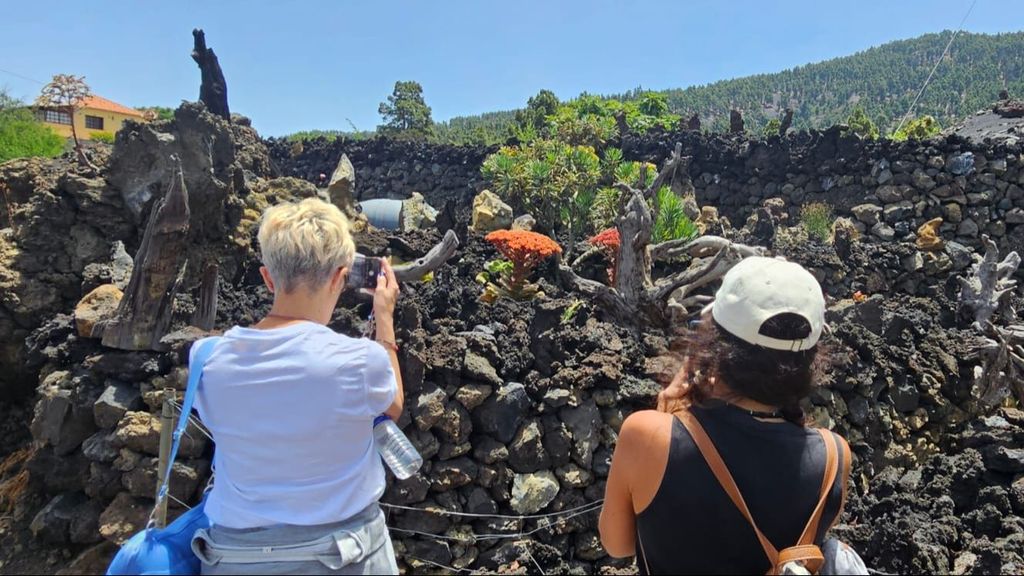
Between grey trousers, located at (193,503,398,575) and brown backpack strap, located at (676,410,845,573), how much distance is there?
84 cm

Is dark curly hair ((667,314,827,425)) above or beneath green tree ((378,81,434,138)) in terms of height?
beneath

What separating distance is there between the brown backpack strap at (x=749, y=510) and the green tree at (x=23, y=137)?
79.2 feet

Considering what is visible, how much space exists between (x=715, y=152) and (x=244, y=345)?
15.5 metres

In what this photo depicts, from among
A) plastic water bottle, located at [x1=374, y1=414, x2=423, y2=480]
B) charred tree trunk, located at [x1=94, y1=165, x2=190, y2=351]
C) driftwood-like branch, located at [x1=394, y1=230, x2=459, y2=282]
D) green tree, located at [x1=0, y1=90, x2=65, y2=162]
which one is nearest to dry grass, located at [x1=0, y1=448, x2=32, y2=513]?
charred tree trunk, located at [x1=94, y1=165, x2=190, y2=351]

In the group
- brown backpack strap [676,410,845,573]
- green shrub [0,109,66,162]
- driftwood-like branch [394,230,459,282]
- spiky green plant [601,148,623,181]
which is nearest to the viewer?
A: brown backpack strap [676,410,845,573]

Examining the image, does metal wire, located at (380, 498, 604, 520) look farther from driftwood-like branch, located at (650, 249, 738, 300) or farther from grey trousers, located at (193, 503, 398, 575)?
grey trousers, located at (193, 503, 398, 575)

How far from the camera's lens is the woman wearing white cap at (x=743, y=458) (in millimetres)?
1469

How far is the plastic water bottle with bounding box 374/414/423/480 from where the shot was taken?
5.83ft

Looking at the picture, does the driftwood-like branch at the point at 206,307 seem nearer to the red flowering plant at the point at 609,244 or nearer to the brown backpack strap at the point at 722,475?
the red flowering plant at the point at 609,244

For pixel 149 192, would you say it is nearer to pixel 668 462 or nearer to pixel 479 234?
pixel 479 234

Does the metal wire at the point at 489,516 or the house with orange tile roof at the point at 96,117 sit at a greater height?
the house with orange tile roof at the point at 96,117

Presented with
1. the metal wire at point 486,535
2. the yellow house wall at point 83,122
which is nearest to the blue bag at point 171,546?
the metal wire at point 486,535

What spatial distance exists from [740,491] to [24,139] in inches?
1090

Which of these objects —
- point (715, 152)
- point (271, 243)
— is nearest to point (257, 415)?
point (271, 243)
